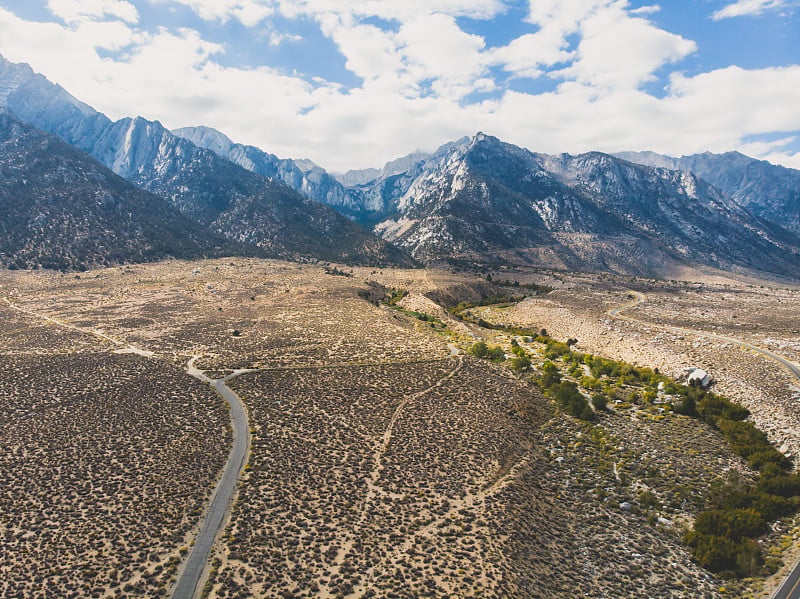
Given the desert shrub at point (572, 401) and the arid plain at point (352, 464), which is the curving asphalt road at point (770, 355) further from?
the desert shrub at point (572, 401)

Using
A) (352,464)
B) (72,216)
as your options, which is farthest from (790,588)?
(72,216)

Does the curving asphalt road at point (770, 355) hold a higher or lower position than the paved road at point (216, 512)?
higher

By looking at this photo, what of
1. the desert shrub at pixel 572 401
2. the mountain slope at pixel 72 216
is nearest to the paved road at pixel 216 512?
the desert shrub at pixel 572 401

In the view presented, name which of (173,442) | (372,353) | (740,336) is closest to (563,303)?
(740,336)

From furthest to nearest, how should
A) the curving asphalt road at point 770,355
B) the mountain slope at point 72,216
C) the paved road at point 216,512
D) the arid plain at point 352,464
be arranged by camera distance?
the mountain slope at point 72,216, the arid plain at point 352,464, the curving asphalt road at point 770,355, the paved road at point 216,512

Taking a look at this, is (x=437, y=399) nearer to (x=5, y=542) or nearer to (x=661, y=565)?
(x=661, y=565)

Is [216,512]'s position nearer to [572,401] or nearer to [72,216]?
[572,401]
